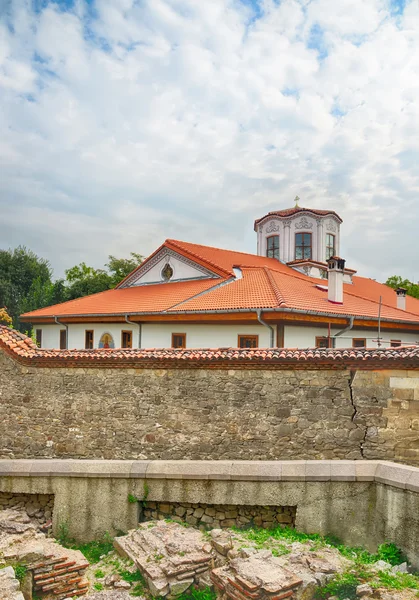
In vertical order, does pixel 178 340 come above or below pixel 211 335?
below

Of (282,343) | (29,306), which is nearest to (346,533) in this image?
(282,343)

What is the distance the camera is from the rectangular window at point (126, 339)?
15742 millimetres

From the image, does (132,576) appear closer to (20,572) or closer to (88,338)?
(20,572)

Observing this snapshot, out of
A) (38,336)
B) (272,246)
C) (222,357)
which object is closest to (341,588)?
(222,357)

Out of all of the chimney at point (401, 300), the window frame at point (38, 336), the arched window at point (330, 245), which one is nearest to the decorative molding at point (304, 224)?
the arched window at point (330, 245)

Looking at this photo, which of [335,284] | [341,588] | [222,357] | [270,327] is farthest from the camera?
[335,284]

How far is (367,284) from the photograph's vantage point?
2433 cm

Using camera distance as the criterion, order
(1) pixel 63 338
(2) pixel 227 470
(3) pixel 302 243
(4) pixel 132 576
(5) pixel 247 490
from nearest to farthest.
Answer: (4) pixel 132 576 < (5) pixel 247 490 < (2) pixel 227 470 < (1) pixel 63 338 < (3) pixel 302 243

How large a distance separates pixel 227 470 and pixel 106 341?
36.2ft

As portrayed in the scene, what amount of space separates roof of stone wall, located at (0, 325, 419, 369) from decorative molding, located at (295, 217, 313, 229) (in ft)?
54.2

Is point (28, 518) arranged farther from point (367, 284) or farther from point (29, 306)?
point (29, 306)

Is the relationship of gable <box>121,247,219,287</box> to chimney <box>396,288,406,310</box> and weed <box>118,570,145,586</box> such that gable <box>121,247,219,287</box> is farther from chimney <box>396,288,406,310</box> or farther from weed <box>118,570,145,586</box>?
weed <box>118,570,145,586</box>

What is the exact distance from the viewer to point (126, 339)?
52.2ft

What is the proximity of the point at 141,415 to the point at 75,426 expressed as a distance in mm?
1198
